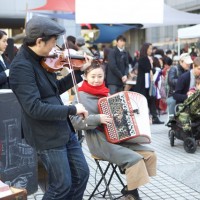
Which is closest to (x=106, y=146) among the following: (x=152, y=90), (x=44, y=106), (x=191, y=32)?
(x=44, y=106)

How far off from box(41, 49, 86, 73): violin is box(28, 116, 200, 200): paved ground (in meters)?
1.76

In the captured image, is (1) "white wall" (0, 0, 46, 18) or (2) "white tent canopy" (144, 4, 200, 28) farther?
(1) "white wall" (0, 0, 46, 18)

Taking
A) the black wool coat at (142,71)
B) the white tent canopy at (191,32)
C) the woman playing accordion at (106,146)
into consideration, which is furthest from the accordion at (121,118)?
the white tent canopy at (191,32)

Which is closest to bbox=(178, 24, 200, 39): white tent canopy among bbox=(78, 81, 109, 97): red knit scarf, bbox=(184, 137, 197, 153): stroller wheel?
bbox=(184, 137, 197, 153): stroller wheel

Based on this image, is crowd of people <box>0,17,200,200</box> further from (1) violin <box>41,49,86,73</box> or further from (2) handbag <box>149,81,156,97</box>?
(2) handbag <box>149,81,156,97</box>

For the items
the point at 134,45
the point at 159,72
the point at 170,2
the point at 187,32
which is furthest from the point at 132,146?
the point at 134,45

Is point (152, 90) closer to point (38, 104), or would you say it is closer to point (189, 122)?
point (189, 122)

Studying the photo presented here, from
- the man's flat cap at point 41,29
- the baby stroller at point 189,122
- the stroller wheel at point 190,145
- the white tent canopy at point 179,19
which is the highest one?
the white tent canopy at point 179,19

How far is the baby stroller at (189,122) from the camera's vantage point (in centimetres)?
644

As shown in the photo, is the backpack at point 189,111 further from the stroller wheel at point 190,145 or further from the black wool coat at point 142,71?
the black wool coat at point 142,71

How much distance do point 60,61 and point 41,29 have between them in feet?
1.04

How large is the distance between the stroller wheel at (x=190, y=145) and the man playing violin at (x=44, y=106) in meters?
3.64

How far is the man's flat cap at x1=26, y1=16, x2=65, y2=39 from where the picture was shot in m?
2.93

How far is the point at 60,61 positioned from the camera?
10.3ft
